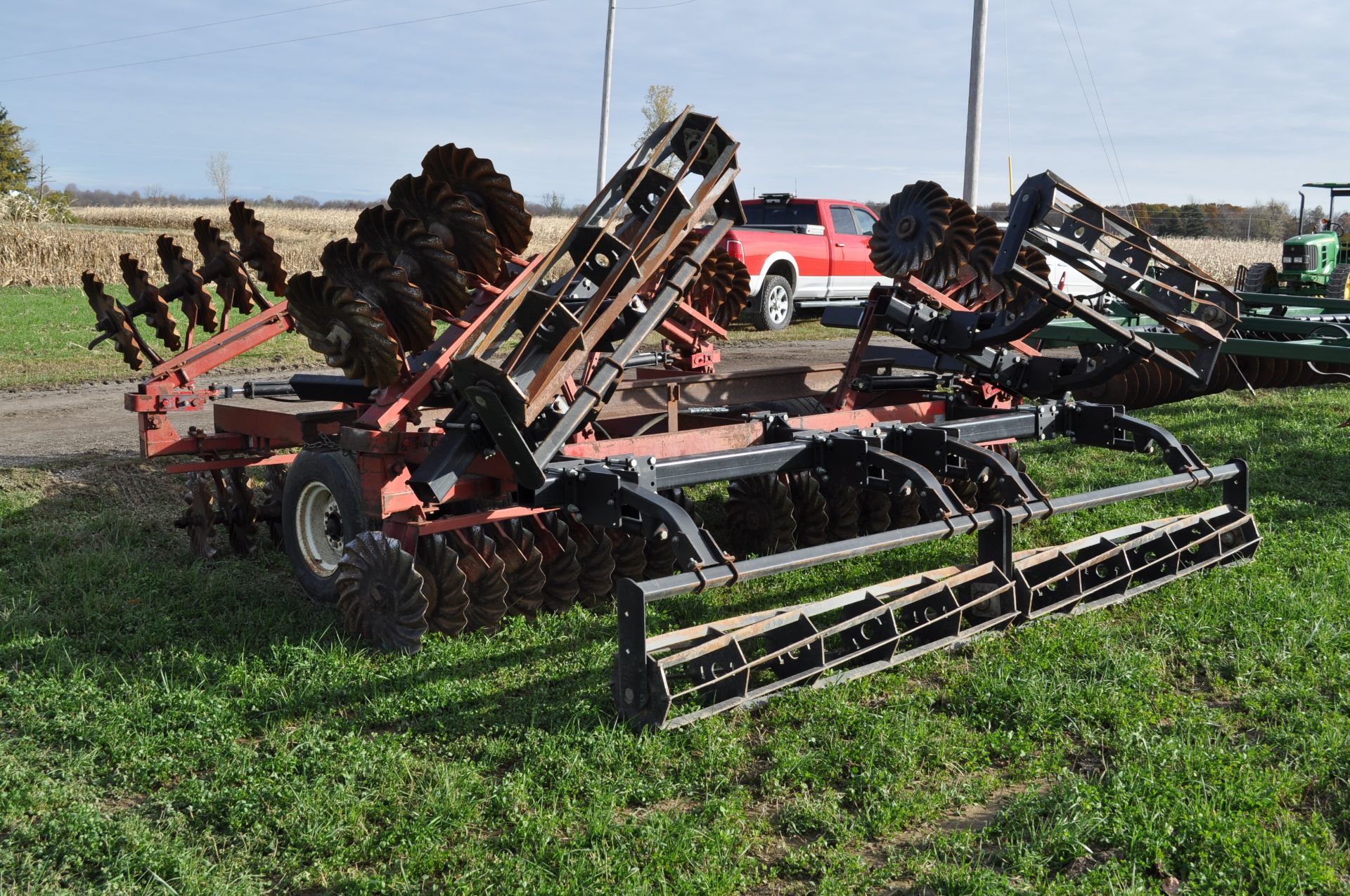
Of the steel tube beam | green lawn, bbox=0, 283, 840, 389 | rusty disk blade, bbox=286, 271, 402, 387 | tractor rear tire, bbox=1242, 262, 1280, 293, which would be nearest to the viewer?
the steel tube beam

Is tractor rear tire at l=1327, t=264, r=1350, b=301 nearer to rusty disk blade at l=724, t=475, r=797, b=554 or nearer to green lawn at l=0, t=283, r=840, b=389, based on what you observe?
green lawn at l=0, t=283, r=840, b=389

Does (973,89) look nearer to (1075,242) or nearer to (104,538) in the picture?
(1075,242)

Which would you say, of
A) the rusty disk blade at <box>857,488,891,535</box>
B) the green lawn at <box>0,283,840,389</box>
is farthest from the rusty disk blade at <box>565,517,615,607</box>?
the green lawn at <box>0,283,840,389</box>

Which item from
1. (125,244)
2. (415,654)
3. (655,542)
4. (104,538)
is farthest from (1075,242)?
(125,244)

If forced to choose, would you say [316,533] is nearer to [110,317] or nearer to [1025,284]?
[110,317]

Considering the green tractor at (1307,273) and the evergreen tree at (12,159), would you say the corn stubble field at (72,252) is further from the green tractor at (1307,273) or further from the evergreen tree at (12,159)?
the evergreen tree at (12,159)

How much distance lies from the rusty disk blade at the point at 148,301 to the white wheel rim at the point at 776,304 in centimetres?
1106

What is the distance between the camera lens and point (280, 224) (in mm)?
48094

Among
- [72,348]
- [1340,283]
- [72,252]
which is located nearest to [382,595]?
[72,348]

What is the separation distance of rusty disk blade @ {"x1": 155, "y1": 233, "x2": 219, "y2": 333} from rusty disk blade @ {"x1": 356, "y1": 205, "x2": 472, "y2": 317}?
1.87 m

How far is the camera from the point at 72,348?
13891 millimetres

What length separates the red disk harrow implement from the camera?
4480 millimetres

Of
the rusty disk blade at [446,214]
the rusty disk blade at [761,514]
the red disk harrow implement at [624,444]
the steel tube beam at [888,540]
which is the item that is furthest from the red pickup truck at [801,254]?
the rusty disk blade at [446,214]

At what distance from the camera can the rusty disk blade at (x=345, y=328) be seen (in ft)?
15.2
